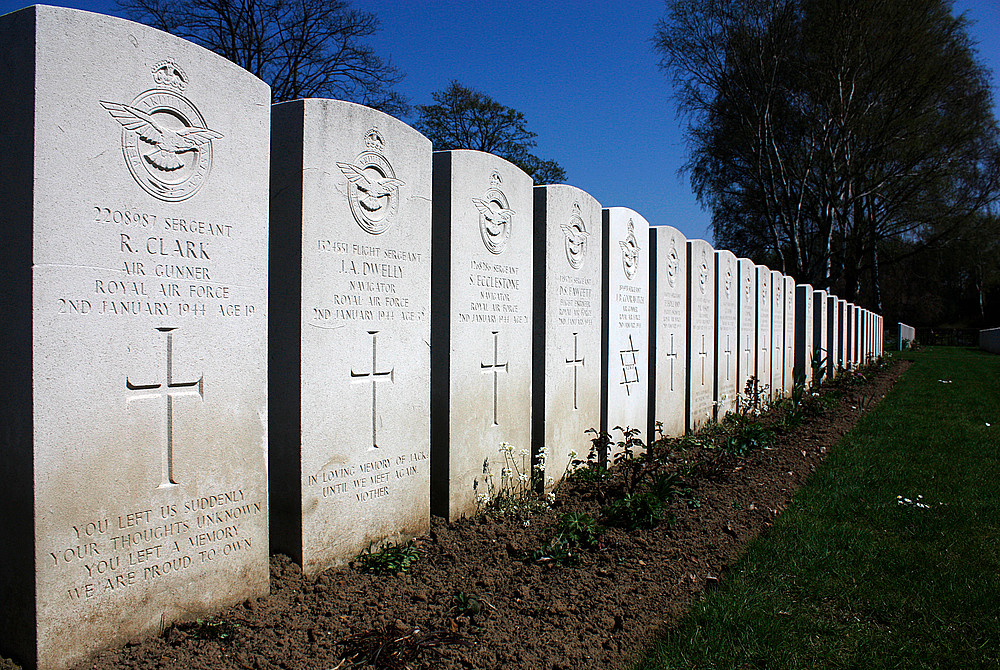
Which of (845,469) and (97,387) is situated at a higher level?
(97,387)

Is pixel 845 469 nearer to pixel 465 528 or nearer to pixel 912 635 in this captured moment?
pixel 912 635

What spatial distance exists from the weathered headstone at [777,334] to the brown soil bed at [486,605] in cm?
805

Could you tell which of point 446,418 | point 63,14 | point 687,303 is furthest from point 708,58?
point 63,14

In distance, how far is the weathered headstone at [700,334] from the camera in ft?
26.9

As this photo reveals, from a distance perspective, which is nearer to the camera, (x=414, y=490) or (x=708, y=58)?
(x=414, y=490)

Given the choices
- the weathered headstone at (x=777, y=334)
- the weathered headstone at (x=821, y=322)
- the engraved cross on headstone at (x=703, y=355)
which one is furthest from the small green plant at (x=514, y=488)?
the weathered headstone at (x=821, y=322)

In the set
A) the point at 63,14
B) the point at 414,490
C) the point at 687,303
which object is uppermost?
the point at 63,14

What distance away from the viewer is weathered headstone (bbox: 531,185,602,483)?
524 centimetres

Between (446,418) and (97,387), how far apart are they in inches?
85.8

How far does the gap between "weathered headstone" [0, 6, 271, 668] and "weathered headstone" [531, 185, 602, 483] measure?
2563mm

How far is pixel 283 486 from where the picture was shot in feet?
11.2

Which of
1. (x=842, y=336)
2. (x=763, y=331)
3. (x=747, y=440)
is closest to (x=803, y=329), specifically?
(x=763, y=331)

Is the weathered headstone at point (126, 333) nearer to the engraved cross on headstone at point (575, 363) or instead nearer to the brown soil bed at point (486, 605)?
the brown soil bed at point (486, 605)

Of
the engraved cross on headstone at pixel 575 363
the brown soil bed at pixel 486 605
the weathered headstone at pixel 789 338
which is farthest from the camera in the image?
the weathered headstone at pixel 789 338
